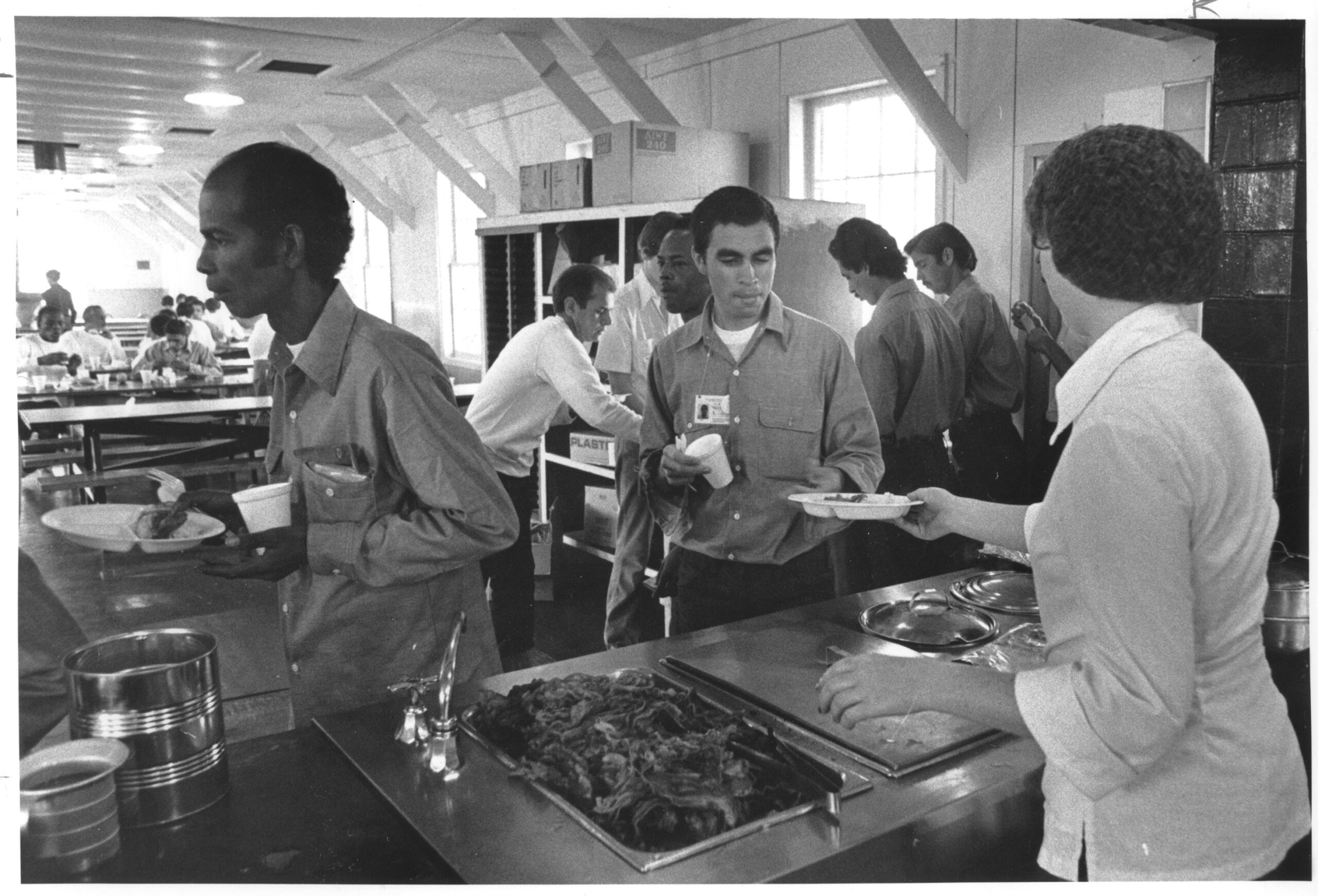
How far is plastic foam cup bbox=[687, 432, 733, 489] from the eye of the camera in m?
2.18

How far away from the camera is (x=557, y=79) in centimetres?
372

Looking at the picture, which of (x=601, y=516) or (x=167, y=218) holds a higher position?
(x=167, y=218)

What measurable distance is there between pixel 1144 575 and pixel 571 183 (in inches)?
151

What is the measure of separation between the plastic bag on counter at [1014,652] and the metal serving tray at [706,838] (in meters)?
0.47

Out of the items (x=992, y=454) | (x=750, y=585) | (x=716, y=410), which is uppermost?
(x=716, y=410)

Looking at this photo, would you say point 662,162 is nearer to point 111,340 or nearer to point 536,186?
point 536,186

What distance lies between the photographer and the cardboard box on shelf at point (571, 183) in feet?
14.7

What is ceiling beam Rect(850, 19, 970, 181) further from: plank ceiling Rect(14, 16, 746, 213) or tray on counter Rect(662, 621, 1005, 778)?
tray on counter Rect(662, 621, 1005, 778)

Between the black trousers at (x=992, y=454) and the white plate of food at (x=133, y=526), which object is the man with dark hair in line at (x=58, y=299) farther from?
the black trousers at (x=992, y=454)

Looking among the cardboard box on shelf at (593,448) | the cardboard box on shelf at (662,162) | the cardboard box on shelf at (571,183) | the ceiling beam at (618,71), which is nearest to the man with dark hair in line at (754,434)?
the ceiling beam at (618,71)

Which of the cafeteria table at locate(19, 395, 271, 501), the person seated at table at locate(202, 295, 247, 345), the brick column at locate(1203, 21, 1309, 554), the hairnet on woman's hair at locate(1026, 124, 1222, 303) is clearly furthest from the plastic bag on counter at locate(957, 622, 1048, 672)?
the person seated at table at locate(202, 295, 247, 345)

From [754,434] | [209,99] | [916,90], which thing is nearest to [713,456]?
[754,434]

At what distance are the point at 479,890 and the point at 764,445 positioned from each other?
1.44 meters

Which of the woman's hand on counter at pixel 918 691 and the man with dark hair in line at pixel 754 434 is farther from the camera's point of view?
the man with dark hair in line at pixel 754 434
